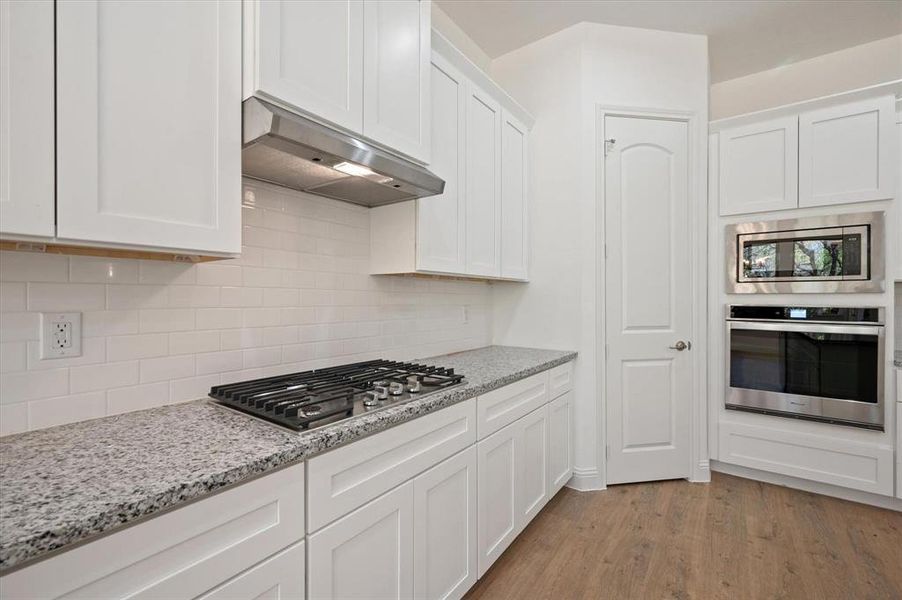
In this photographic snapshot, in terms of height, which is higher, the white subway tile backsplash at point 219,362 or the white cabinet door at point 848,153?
the white cabinet door at point 848,153

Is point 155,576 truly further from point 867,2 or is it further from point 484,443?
point 867,2

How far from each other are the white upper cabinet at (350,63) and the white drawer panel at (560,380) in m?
1.43

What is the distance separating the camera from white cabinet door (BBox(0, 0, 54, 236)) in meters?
0.83

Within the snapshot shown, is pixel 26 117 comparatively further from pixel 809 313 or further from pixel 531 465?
pixel 809 313

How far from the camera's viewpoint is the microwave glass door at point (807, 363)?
254 centimetres

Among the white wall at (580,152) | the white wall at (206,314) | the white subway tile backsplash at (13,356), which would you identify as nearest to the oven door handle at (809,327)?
the white wall at (580,152)

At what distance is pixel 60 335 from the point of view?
1135 mm

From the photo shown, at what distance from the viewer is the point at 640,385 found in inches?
110

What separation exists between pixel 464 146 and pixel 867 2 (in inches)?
107

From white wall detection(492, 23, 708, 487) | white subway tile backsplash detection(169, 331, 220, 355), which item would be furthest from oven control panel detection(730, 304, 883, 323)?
white subway tile backsplash detection(169, 331, 220, 355)

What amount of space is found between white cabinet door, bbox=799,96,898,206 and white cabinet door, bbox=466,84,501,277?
2011 mm

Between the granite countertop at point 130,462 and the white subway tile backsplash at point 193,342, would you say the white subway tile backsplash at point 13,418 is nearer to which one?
the granite countertop at point 130,462

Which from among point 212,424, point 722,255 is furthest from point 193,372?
point 722,255

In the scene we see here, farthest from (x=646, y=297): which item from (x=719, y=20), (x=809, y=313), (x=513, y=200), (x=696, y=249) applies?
(x=719, y=20)
